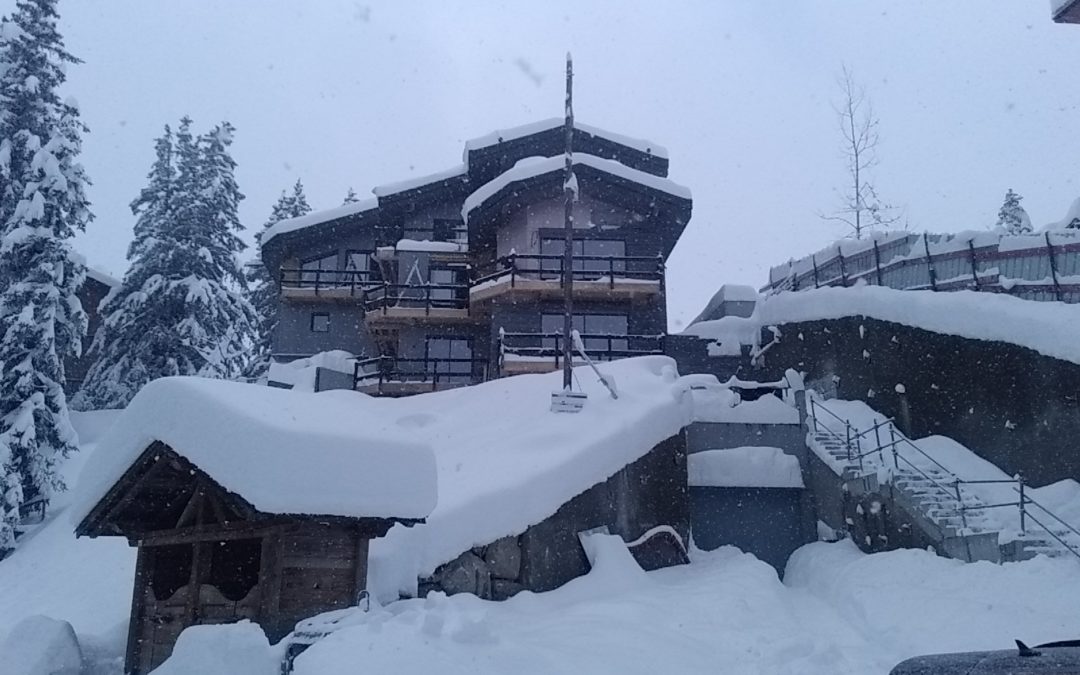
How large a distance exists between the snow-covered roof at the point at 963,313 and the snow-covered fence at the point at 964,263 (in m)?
0.93

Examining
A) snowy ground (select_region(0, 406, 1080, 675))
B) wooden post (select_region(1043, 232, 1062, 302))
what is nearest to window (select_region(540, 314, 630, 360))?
snowy ground (select_region(0, 406, 1080, 675))

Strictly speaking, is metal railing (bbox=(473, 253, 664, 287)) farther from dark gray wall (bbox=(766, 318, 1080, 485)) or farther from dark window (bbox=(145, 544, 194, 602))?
dark window (bbox=(145, 544, 194, 602))

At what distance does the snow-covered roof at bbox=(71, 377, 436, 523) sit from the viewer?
30.8 ft

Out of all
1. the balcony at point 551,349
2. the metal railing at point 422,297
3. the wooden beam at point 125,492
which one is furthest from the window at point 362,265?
the wooden beam at point 125,492

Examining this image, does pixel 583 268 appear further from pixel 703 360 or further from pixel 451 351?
pixel 451 351

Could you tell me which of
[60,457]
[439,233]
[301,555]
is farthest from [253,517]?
[439,233]

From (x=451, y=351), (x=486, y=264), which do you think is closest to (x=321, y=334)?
(x=451, y=351)

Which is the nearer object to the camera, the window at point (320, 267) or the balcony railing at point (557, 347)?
the balcony railing at point (557, 347)

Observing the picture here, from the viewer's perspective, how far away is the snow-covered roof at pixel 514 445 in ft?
42.4

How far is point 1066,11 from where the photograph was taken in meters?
10.5

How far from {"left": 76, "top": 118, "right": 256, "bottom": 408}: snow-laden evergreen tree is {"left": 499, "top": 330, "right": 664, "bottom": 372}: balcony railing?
1195 centimetres

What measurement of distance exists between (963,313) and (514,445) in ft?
37.9

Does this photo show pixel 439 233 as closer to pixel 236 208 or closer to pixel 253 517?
pixel 236 208

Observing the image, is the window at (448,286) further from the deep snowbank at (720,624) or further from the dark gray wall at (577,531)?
the deep snowbank at (720,624)
